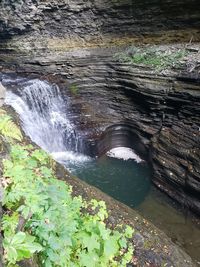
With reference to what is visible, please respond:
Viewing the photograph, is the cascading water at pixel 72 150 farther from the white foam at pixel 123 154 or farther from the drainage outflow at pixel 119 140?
the drainage outflow at pixel 119 140

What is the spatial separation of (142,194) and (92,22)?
7.19 m

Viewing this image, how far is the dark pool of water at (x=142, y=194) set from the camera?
7383 mm

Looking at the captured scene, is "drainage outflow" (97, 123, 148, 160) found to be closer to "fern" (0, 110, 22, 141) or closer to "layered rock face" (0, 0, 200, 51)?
"layered rock face" (0, 0, 200, 51)

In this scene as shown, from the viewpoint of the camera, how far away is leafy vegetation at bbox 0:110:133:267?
9.36 ft

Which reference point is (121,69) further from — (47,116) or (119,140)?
(47,116)

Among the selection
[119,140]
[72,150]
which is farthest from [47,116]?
[119,140]

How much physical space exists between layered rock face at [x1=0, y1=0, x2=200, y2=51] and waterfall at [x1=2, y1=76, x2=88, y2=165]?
2571mm

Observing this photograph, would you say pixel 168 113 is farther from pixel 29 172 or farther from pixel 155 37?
pixel 29 172

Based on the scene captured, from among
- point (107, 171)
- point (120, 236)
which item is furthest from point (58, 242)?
point (107, 171)

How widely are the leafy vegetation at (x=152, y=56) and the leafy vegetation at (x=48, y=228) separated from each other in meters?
6.83

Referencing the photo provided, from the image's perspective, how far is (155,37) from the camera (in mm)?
11805

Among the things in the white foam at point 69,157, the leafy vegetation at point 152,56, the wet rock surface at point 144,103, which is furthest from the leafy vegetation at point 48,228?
the leafy vegetation at point 152,56

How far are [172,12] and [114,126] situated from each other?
4534 mm

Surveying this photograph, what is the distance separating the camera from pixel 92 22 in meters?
12.4
